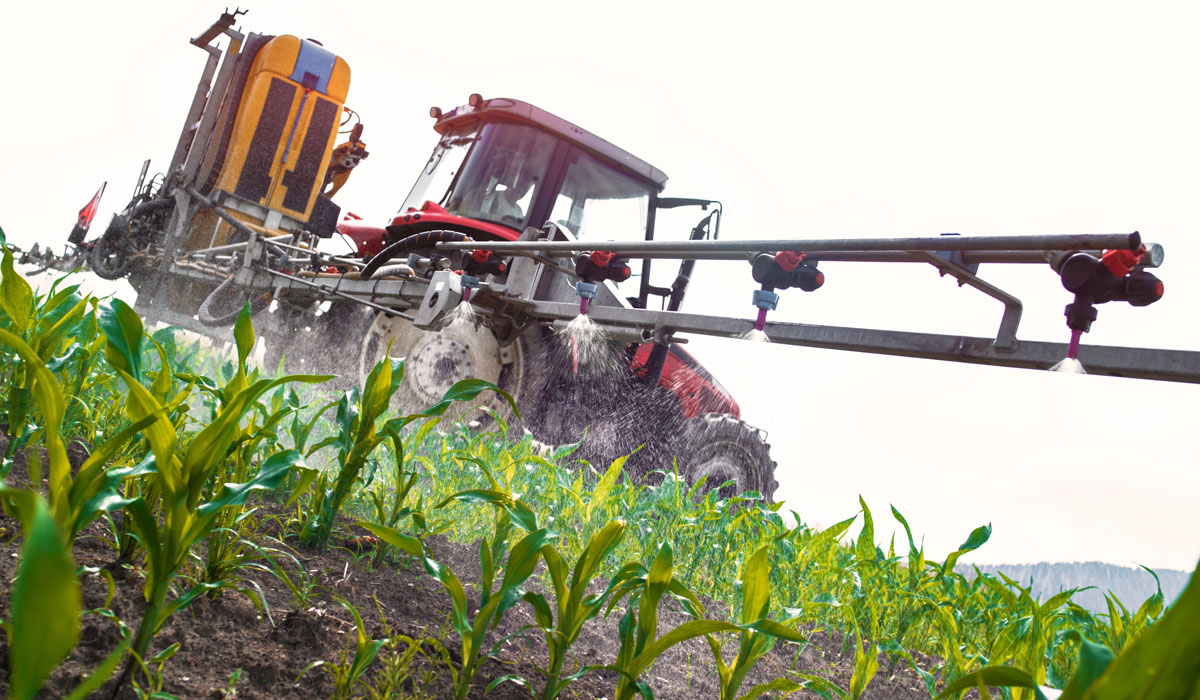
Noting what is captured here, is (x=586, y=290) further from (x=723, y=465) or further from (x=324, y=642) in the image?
(x=324, y=642)

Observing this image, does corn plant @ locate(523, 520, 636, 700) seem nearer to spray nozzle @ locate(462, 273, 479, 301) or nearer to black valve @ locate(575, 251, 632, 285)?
black valve @ locate(575, 251, 632, 285)

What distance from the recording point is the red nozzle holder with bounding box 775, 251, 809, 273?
3.14m

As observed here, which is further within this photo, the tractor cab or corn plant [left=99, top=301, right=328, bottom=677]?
the tractor cab

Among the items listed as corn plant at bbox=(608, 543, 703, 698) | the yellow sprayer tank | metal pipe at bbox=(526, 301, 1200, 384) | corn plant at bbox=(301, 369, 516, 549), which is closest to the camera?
corn plant at bbox=(608, 543, 703, 698)

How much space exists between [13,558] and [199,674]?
451 millimetres

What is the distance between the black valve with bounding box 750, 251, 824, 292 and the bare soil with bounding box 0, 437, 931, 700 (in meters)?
1.44

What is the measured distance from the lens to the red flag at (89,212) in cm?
944

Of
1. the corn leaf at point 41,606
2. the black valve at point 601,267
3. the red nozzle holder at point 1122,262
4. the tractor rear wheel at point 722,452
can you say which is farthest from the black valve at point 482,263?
the corn leaf at point 41,606

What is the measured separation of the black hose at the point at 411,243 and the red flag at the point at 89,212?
5.77m

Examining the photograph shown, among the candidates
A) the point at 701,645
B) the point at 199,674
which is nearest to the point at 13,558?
the point at 199,674

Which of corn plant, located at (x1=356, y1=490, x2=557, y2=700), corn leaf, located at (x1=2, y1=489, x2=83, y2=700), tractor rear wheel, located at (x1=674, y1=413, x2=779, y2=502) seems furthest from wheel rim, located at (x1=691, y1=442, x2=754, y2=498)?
corn leaf, located at (x1=2, y1=489, x2=83, y2=700)

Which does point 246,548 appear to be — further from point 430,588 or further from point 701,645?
point 701,645

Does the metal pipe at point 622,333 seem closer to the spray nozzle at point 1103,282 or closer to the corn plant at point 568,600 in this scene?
the spray nozzle at point 1103,282

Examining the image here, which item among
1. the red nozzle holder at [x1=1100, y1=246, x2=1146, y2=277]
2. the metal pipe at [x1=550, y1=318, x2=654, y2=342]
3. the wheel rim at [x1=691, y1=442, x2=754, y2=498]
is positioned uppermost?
the red nozzle holder at [x1=1100, y1=246, x2=1146, y2=277]
